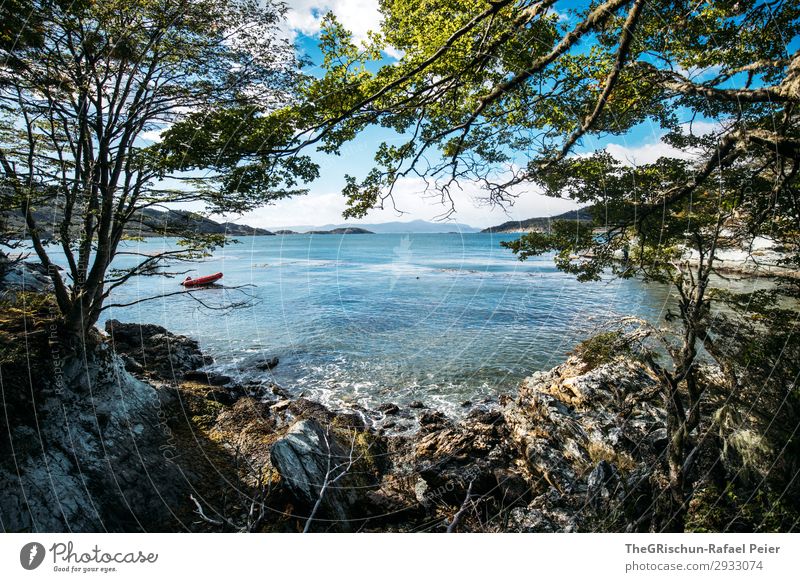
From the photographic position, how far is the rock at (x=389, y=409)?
27.7 feet

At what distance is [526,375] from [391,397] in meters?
4.07

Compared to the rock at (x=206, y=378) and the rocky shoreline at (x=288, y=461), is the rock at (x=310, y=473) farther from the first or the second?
the rock at (x=206, y=378)

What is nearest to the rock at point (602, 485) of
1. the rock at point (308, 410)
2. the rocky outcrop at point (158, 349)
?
the rock at point (308, 410)

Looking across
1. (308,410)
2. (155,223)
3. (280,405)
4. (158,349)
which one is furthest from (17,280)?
(308,410)

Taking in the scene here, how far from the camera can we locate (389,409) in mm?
8492

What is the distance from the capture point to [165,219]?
5.01 meters

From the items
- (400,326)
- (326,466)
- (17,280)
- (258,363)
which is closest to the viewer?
(326,466)

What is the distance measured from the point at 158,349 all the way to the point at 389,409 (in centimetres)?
896

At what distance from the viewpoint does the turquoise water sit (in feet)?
32.2

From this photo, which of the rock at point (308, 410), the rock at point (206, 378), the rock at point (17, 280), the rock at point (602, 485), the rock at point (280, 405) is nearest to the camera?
the rock at point (602, 485)

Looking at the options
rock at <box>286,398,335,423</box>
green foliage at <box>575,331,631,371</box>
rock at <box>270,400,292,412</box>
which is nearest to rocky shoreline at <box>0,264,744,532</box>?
green foliage at <box>575,331,631,371</box>

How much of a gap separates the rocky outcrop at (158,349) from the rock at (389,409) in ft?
19.8

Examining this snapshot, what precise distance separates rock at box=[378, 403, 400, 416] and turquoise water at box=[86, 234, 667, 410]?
42 cm

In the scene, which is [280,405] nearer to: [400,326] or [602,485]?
[400,326]
